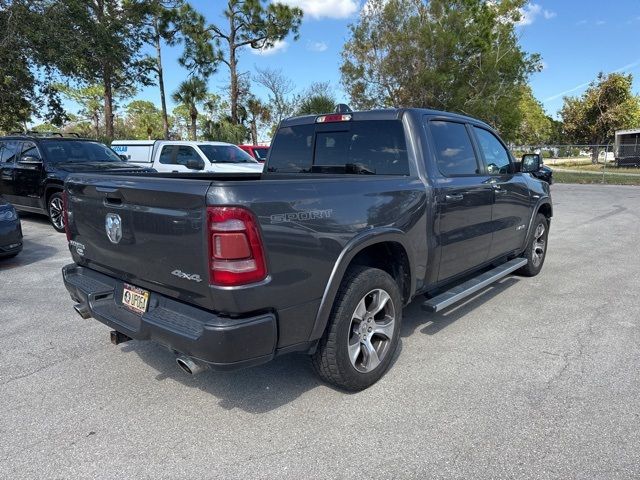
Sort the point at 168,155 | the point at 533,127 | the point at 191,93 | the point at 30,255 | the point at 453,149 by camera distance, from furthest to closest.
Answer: the point at 533,127, the point at 191,93, the point at 168,155, the point at 30,255, the point at 453,149

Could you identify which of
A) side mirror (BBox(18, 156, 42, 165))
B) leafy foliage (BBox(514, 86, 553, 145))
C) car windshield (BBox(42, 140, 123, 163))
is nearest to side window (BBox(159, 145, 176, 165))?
car windshield (BBox(42, 140, 123, 163))

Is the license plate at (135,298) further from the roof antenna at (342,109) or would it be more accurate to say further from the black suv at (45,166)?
the black suv at (45,166)

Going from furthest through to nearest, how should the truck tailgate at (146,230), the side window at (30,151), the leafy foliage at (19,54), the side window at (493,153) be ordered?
the leafy foliage at (19,54), the side window at (30,151), the side window at (493,153), the truck tailgate at (146,230)

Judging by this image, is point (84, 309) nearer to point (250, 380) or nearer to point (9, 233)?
point (250, 380)

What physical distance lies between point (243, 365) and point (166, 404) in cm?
91

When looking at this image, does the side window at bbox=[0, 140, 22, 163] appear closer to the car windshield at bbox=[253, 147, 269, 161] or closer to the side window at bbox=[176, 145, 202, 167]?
the side window at bbox=[176, 145, 202, 167]

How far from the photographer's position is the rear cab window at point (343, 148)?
12.2ft

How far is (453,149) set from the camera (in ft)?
13.5

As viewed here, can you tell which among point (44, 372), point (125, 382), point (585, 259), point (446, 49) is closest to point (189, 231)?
point (125, 382)

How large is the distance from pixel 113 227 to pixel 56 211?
22.5 ft

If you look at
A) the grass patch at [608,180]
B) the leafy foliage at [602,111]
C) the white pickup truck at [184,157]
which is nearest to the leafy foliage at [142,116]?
the leafy foliage at [602,111]

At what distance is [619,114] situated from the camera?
3756 cm

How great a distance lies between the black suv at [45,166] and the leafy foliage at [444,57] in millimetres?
25269

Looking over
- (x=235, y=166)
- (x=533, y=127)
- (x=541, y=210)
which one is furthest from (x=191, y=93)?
(x=533, y=127)
